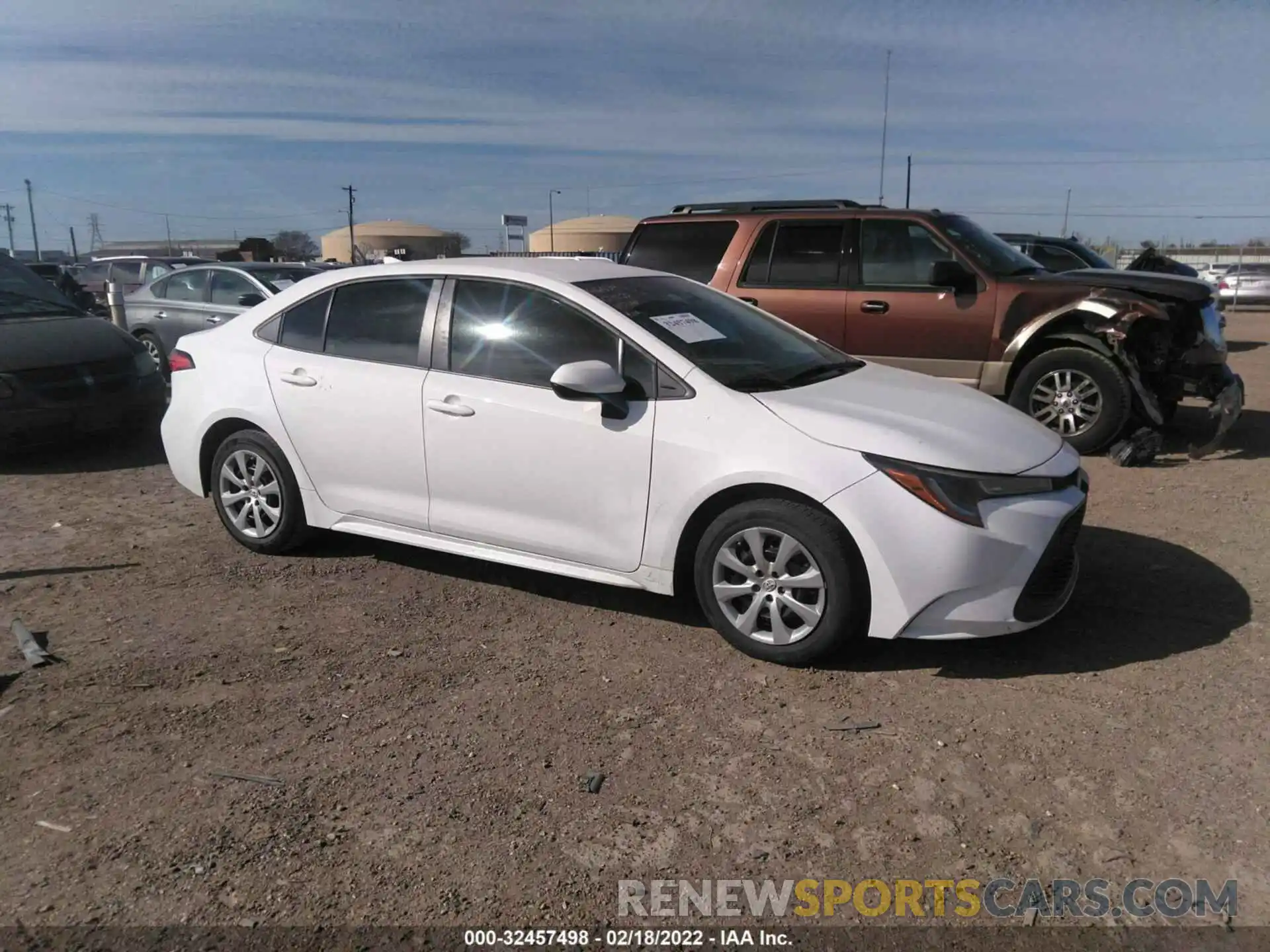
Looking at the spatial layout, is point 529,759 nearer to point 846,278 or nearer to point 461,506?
point 461,506

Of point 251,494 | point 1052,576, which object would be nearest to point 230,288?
point 251,494

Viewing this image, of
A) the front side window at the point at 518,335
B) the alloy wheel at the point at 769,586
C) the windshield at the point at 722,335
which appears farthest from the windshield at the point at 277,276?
the alloy wheel at the point at 769,586

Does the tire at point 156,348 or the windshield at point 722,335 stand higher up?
the windshield at point 722,335

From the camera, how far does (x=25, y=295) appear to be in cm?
841

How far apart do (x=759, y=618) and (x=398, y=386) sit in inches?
80.9

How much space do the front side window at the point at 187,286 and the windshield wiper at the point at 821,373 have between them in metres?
8.66

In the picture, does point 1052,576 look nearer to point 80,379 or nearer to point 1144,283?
point 1144,283

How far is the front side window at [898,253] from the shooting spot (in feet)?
25.5

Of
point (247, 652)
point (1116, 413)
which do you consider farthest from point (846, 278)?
point (247, 652)

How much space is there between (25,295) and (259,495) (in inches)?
193

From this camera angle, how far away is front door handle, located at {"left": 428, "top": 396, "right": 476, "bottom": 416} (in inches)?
174

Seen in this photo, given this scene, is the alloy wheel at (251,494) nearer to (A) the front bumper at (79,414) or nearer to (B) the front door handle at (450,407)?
(B) the front door handle at (450,407)

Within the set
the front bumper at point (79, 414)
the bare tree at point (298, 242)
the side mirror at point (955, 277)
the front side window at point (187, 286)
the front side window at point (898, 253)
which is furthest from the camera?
the bare tree at point (298, 242)

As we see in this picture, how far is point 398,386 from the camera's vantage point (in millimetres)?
4625
